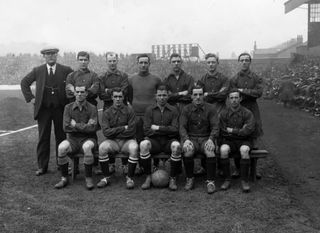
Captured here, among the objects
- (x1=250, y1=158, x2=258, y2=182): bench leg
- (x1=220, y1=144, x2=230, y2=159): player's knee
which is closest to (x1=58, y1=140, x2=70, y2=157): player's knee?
(x1=220, y1=144, x2=230, y2=159): player's knee

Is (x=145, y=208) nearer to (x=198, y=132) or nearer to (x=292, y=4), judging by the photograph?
(x=198, y=132)

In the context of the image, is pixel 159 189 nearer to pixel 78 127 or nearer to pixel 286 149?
pixel 78 127

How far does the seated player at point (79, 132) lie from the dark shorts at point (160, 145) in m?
0.89

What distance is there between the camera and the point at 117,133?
6188mm

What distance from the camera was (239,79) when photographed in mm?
6617

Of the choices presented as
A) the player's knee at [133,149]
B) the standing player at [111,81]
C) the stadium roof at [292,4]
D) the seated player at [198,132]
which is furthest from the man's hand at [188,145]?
the stadium roof at [292,4]

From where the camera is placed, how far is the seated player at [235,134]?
5.86 meters

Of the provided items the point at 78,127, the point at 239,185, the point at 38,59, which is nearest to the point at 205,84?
the point at 239,185

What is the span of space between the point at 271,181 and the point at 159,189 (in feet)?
5.69

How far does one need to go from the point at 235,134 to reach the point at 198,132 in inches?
21.6

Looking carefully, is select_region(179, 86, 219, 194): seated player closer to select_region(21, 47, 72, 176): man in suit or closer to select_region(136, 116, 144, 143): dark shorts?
select_region(136, 116, 144, 143): dark shorts

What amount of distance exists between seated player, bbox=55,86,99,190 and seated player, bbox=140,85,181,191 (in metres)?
0.79

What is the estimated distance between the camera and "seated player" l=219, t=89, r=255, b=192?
5.86m

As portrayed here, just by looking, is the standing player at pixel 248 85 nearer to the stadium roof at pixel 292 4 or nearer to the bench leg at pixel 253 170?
the bench leg at pixel 253 170
